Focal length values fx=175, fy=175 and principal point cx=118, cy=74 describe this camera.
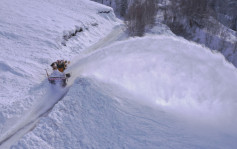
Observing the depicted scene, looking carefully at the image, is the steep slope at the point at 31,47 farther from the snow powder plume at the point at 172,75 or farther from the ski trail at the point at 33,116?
the snow powder plume at the point at 172,75

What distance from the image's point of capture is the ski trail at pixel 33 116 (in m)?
8.18

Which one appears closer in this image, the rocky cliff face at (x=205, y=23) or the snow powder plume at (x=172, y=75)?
the snow powder plume at (x=172, y=75)

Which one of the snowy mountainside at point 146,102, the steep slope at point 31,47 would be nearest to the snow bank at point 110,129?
the snowy mountainside at point 146,102

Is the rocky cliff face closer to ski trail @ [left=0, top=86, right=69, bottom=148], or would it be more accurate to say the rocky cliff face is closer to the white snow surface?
the white snow surface

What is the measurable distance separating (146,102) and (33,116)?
626 centimetres

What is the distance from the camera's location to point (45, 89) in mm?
11594

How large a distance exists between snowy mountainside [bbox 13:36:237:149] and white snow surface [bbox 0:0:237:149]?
0.04 metres

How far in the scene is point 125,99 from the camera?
995 centimetres

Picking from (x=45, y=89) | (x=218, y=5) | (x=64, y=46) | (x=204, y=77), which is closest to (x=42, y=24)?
(x=64, y=46)

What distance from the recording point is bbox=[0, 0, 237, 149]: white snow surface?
782 centimetres

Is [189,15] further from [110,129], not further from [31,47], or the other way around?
[110,129]

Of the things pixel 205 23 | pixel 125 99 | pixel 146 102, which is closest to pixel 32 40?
pixel 125 99

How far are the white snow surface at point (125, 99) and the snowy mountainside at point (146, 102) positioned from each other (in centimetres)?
4

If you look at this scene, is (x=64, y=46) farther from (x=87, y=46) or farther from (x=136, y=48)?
(x=136, y=48)
